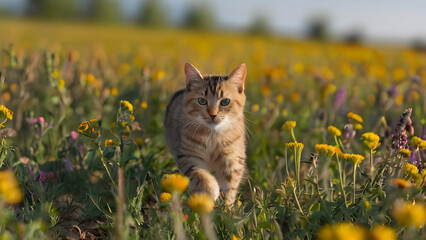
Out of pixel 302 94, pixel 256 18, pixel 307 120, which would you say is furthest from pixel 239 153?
pixel 256 18

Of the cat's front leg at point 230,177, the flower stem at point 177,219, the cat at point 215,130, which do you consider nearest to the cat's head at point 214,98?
the cat at point 215,130

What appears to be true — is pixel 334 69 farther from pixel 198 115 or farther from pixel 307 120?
pixel 198 115

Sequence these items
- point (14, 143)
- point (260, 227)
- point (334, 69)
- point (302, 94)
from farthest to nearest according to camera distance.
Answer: point (334, 69)
point (302, 94)
point (14, 143)
point (260, 227)

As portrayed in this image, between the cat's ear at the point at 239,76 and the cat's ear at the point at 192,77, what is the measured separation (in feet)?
0.67

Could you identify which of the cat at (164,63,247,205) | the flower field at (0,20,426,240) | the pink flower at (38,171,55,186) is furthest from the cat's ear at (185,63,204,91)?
the pink flower at (38,171,55,186)

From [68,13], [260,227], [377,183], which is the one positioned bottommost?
[68,13]

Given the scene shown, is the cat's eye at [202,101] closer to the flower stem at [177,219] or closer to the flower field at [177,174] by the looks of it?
the flower field at [177,174]

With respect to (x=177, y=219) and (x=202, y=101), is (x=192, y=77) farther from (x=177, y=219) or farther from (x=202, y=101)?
(x=177, y=219)

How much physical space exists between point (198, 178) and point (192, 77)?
2.45 ft

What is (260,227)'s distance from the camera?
1754 mm

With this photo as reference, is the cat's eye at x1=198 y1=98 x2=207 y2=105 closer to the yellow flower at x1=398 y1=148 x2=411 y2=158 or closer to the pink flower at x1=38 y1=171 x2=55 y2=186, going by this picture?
the pink flower at x1=38 y1=171 x2=55 y2=186

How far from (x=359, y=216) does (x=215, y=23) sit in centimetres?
5051

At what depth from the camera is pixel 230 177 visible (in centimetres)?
249

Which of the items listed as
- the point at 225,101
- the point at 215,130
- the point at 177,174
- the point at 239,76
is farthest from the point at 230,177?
the point at 177,174
